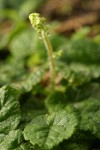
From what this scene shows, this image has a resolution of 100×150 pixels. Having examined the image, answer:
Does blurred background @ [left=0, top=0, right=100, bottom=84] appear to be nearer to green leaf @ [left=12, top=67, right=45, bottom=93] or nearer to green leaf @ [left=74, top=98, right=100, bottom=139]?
green leaf @ [left=12, top=67, right=45, bottom=93]

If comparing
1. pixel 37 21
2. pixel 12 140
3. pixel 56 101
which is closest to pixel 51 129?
pixel 12 140

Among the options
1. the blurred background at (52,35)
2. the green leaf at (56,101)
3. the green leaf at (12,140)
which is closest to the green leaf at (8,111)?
the green leaf at (12,140)

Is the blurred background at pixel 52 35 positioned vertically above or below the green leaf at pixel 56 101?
above

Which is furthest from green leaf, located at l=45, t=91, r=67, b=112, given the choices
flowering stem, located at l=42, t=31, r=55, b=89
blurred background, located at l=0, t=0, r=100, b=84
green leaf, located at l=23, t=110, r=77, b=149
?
blurred background, located at l=0, t=0, r=100, b=84

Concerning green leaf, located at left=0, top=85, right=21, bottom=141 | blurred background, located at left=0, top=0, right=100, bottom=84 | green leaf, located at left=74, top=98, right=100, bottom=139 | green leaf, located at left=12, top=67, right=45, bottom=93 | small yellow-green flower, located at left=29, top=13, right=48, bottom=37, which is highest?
blurred background, located at left=0, top=0, right=100, bottom=84

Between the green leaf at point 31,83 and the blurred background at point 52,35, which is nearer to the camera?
the green leaf at point 31,83

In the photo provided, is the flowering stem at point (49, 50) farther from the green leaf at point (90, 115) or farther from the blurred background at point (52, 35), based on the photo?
the blurred background at point (52, 35)
